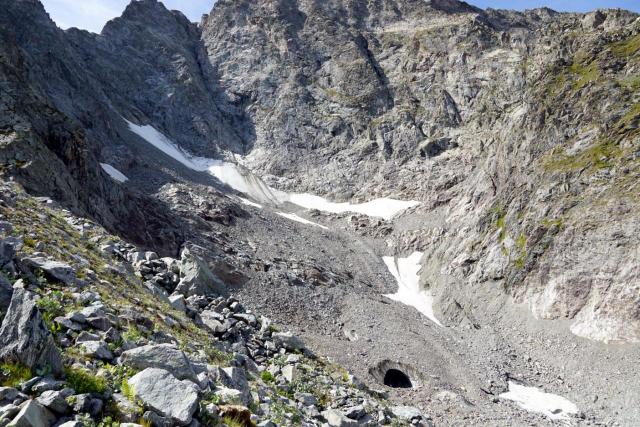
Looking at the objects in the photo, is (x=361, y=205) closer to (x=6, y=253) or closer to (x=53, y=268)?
(x=53, y=268)

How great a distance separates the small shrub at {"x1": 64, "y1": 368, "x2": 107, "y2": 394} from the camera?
21.3 feet

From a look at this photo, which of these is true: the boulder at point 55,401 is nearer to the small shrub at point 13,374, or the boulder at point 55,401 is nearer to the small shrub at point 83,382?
the small shrub at point 13,374

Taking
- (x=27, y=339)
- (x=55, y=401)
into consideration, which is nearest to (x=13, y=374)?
(x=27, y=339)

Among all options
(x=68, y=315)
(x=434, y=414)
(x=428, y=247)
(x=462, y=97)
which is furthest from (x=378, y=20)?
(x=68, y=315)

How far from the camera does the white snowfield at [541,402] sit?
3231cm

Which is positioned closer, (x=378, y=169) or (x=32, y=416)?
(x=32, y=416)

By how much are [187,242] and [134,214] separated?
6196 mm

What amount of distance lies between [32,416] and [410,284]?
62.7 m

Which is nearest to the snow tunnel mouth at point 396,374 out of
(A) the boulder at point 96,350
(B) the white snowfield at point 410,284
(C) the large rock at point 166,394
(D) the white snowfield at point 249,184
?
(B) the white snowfield at point 410,284

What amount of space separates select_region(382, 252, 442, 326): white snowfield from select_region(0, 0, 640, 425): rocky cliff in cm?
142

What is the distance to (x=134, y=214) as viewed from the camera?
46.1m

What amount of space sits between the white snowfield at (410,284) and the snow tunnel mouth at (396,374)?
50.8ft

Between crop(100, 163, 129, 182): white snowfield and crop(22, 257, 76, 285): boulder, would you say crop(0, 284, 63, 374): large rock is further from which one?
crop(100, 163, 129, 182): white snowfield

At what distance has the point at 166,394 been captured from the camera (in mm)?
6875
